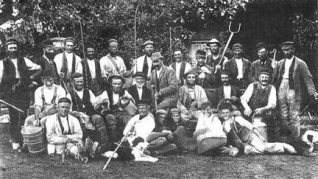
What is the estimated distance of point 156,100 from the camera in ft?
22.5

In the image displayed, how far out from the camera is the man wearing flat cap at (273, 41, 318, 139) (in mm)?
6645

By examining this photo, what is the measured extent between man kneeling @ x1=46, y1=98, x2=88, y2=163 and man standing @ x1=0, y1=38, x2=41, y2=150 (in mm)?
629

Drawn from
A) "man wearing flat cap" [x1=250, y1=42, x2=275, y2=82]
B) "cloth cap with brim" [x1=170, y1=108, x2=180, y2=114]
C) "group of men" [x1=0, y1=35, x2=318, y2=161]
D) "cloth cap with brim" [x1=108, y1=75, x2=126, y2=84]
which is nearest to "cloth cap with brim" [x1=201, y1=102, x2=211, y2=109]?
"group of men" [x1=0, y1=35, x2=318, y2=161]

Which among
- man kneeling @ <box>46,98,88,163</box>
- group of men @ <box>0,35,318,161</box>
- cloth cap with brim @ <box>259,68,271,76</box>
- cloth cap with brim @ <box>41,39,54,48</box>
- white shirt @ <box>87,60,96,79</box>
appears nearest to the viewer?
man kneeling @ <box>46,98,88,163</box>

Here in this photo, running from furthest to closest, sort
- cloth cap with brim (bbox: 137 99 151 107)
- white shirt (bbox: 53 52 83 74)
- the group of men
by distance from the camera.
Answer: white shirt (bbox: 53 52 83 74) < cloth cap with brim (bbox: 137 99 151 107) < the group of men

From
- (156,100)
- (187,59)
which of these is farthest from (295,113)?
(187,59)

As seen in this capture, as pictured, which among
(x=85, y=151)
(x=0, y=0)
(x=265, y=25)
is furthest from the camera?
(x=265, y=25)

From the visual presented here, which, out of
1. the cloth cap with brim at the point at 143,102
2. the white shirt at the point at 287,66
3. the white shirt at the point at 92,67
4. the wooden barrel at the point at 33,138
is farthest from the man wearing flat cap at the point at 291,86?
the wooden barrel at the point at 33,138

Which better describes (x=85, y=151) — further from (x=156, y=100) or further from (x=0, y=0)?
(x=0, y=0)

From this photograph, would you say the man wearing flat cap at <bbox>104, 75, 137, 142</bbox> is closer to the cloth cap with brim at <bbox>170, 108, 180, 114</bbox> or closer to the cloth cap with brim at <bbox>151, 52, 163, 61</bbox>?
the cloth cap with brim at <bbox>170, 108, 180, 114</bbox>

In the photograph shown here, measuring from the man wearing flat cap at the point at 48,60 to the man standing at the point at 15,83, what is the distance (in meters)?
0.16

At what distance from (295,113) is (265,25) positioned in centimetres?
339

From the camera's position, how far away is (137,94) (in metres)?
6.73

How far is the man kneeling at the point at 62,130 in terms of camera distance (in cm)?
592
